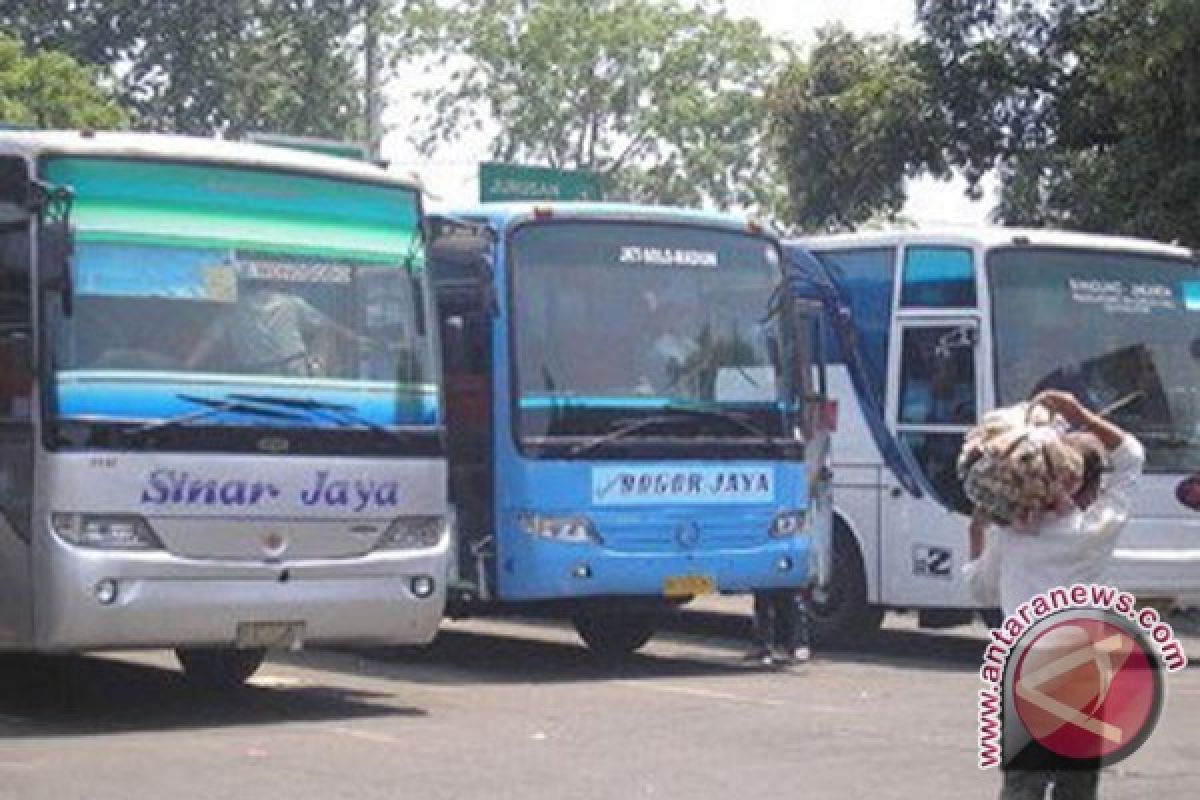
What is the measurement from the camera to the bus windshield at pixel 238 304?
998 centimetres

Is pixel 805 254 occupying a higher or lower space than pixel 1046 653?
higher

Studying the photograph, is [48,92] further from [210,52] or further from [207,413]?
[207,413]

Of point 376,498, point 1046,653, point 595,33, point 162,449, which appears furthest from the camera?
point 595,33

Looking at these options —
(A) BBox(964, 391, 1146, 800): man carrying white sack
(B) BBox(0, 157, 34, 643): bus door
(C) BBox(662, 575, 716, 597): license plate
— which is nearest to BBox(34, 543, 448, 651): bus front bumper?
(B) BBox(0, 157, 34, 643): bus door

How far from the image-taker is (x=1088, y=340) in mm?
13977

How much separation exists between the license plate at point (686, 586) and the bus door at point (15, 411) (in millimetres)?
4245

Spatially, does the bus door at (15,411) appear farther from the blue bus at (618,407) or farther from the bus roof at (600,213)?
the bus roof at (600,213)

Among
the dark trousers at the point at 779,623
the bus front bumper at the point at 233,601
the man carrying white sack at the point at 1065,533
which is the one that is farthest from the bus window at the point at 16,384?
the man carrying white sack at the point at 1065,533

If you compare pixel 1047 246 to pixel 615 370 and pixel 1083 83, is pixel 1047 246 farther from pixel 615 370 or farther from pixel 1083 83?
pixel 1083 83

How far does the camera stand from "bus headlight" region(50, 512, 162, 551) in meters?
9.77

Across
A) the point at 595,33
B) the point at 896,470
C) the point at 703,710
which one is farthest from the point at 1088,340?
the point at 595,33

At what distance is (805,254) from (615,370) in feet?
8.71

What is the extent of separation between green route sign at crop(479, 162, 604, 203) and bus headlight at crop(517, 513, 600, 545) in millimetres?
8025

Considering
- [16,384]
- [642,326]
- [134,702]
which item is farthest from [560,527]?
[16,384]
